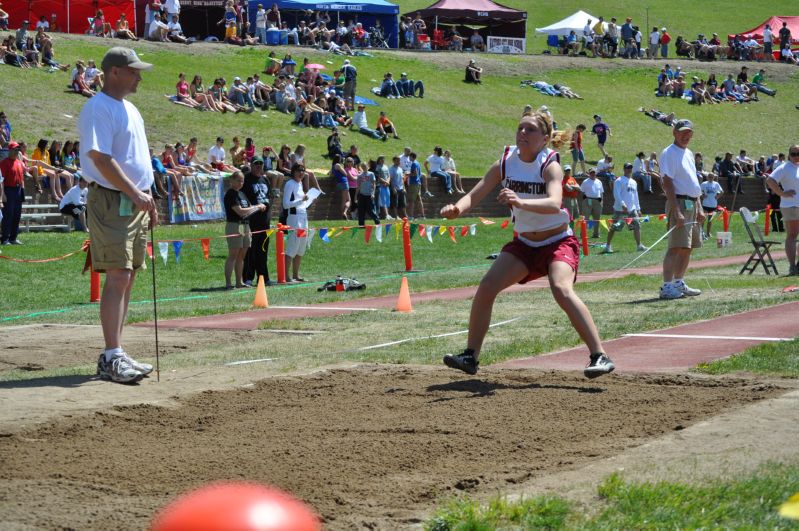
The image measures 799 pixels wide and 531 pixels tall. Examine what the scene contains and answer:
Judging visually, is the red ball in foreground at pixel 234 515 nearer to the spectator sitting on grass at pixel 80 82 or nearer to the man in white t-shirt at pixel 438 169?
the man in white t-shirt at pixel 438 169

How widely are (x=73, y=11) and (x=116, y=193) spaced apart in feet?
121

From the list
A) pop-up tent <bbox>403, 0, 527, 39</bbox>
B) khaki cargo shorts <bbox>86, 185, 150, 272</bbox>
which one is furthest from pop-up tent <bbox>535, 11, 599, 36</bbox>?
khaki cargo shorts <bbox>86, 185, 150, 272</bbox>

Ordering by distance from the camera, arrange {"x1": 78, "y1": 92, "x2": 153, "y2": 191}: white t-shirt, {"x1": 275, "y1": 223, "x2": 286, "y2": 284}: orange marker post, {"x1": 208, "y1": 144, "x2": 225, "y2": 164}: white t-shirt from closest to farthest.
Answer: {"x1": 78, "y1": 92, "x2": 153, "y2": 191}: white t-shirt, {"x1": 275, "y1": 223, "x2": 286, "y2": 284}: orange marker post, {"x1": 208, "y1": 144, "x2": 225, "y2": 164}: white t-shirt

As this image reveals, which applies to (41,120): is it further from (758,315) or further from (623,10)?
(623,10)

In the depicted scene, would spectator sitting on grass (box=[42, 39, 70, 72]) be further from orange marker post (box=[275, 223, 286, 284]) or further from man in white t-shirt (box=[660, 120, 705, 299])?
man in white t-shirt (box=[660, 120, 705, 299])

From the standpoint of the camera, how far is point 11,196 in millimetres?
21781

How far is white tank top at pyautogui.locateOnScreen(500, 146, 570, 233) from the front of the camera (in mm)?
8211

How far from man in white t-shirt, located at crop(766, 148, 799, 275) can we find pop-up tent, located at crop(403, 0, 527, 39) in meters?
40.6

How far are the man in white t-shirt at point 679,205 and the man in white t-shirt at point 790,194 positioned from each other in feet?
12.9

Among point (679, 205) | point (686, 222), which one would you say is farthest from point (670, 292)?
point (679, 205)

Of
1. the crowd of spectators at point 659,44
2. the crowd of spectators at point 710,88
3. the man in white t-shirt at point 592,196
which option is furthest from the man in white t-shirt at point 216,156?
the crowd of spectators at point 659,44

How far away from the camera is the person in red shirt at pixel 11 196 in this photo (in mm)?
21891

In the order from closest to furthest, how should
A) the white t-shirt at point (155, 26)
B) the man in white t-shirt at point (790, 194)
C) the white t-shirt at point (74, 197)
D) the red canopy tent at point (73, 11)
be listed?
the man in white t-shirt at point (790, 194) → the white t-shirt at point (74, 197) → the red canopy tent at point (73, 11) → the white t-shirt at point (155, 26)

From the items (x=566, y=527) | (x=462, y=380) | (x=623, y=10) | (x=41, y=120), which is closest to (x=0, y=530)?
(x=566, y=527)
